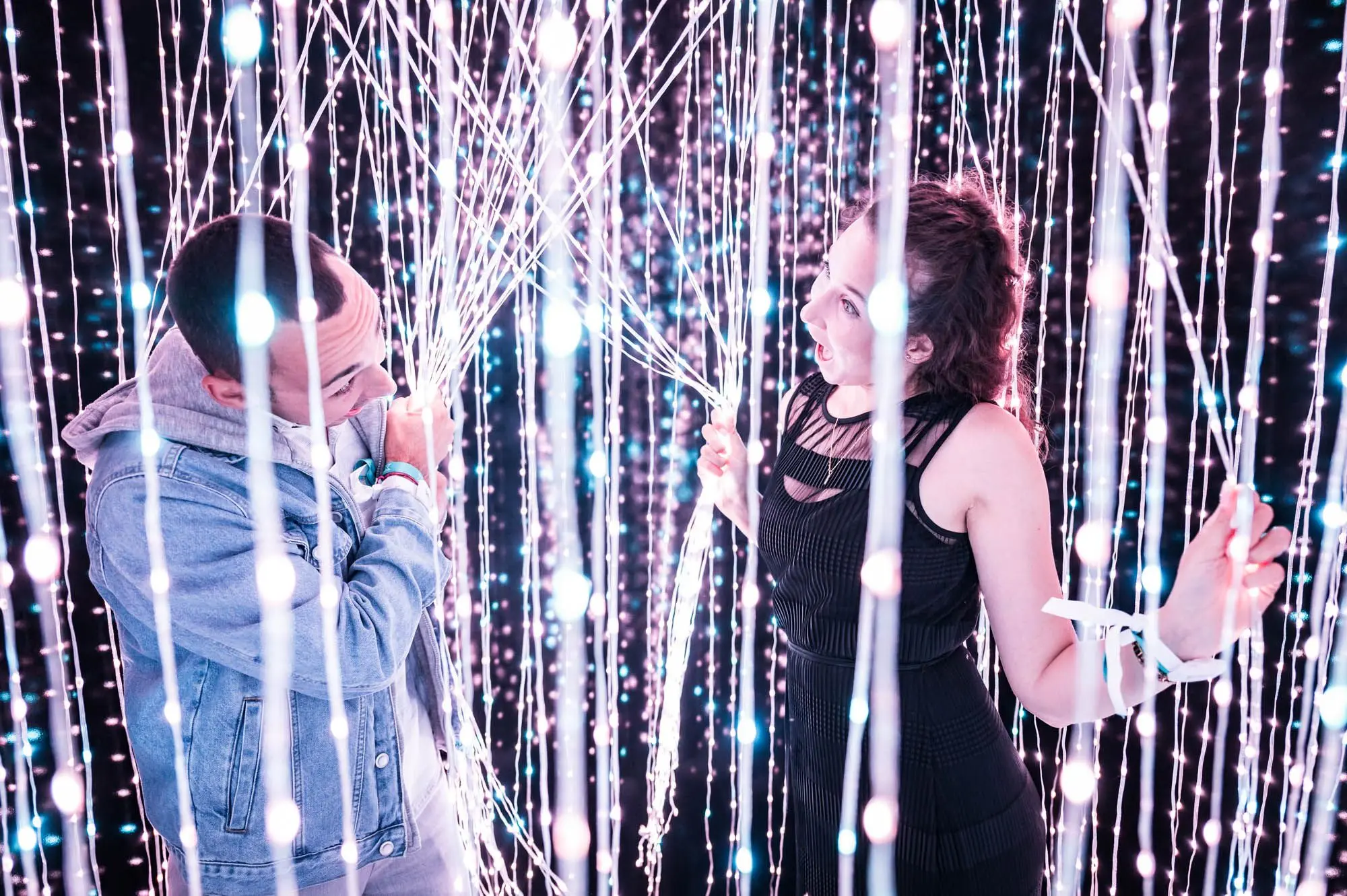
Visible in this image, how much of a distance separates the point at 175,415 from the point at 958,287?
44.6 inches

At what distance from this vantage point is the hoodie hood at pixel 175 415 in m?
1.00

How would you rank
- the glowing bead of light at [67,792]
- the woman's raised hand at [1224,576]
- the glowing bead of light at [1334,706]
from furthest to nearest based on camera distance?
the glowing bead of light at [1334,706]
the glowing bead of light at [67,792]
the woman's raised hand at [1224,576]

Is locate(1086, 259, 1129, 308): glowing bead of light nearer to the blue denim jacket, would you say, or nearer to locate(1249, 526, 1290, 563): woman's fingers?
locate(1249, 526, 1290, 563): woman's fingers

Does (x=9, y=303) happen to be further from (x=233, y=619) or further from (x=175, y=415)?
(x=233, y=619)

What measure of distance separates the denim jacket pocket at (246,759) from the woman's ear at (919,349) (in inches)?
42.1

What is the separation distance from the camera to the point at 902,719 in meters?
1.17

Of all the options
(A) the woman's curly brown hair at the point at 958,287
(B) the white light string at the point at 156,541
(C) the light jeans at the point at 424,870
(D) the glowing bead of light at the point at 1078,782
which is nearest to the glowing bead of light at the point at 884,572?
(A) the woman's curly brown hair at the point at 958,287

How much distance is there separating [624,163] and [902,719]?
1.50 meters

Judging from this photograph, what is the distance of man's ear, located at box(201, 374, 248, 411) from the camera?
1.01m

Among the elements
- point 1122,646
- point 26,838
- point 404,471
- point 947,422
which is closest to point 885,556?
point 947,422

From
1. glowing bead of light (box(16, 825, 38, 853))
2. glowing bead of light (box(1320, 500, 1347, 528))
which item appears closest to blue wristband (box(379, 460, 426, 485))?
glowing bead of light (box(16, 825, 38, 853))

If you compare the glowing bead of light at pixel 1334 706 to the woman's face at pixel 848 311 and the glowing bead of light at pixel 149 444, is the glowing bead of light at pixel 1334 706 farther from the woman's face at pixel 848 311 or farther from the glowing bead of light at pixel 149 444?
the glowing bead of light at pixel 149 444

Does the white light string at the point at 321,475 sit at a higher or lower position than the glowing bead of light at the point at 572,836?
higher

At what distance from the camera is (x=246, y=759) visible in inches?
41.2
